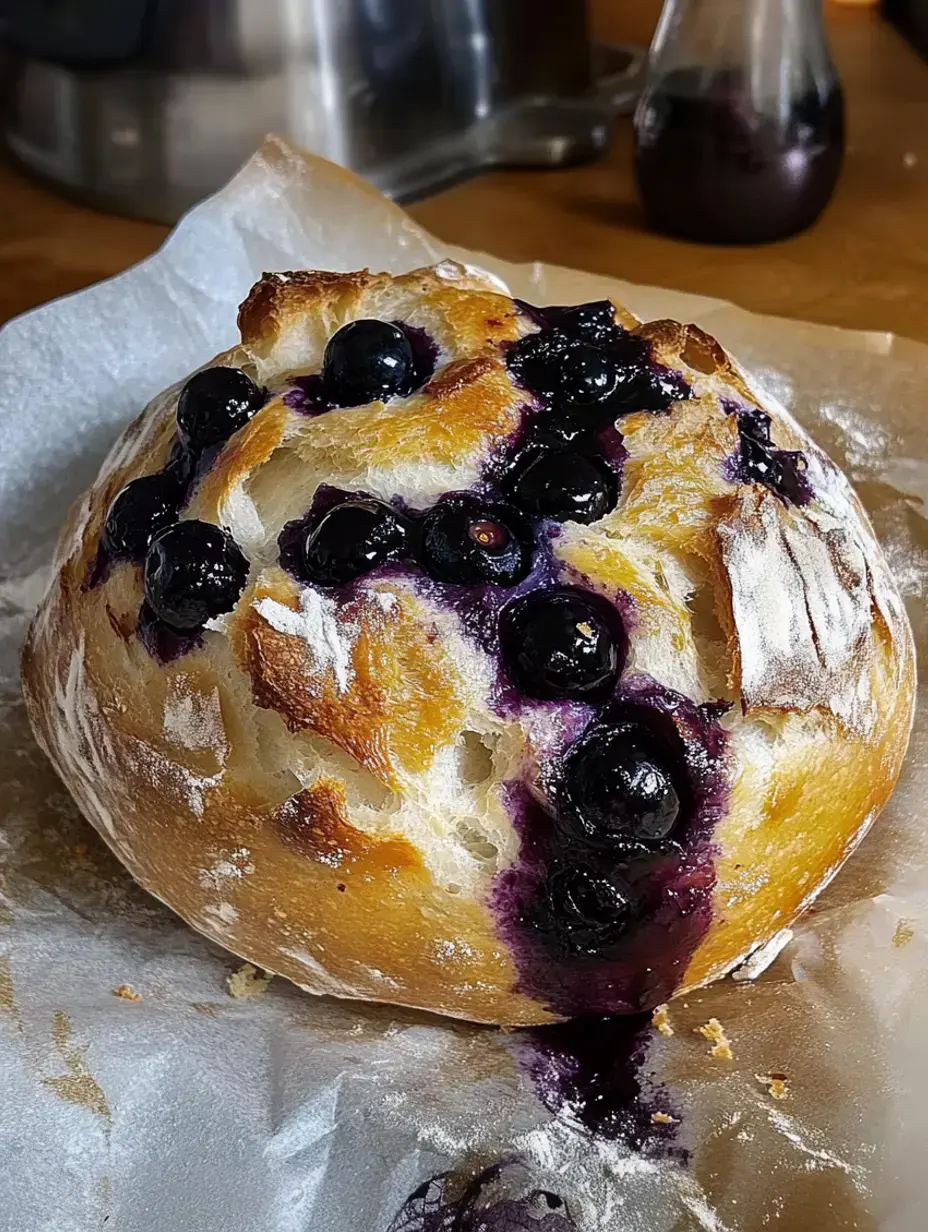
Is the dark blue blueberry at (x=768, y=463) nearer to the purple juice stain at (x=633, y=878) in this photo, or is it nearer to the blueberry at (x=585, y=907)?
the purple juice stain at (x=633, y=878)

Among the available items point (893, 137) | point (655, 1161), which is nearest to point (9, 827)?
point (655, 1161)

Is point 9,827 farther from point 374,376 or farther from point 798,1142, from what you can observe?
point 798,1142

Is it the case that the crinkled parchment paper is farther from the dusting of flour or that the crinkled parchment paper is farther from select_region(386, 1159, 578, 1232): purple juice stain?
the dusting of flour

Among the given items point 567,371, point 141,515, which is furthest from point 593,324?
point 141,515

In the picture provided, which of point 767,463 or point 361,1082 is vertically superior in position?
point 767,463

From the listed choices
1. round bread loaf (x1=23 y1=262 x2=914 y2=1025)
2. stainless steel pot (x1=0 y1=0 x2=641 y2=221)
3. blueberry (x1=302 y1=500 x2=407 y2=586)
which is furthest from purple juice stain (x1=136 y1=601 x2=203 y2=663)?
stainless steel pot (x1=0 y1=0 x2=641 y2=221)

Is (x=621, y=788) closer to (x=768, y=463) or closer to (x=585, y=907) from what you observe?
(x=585, y=907)
